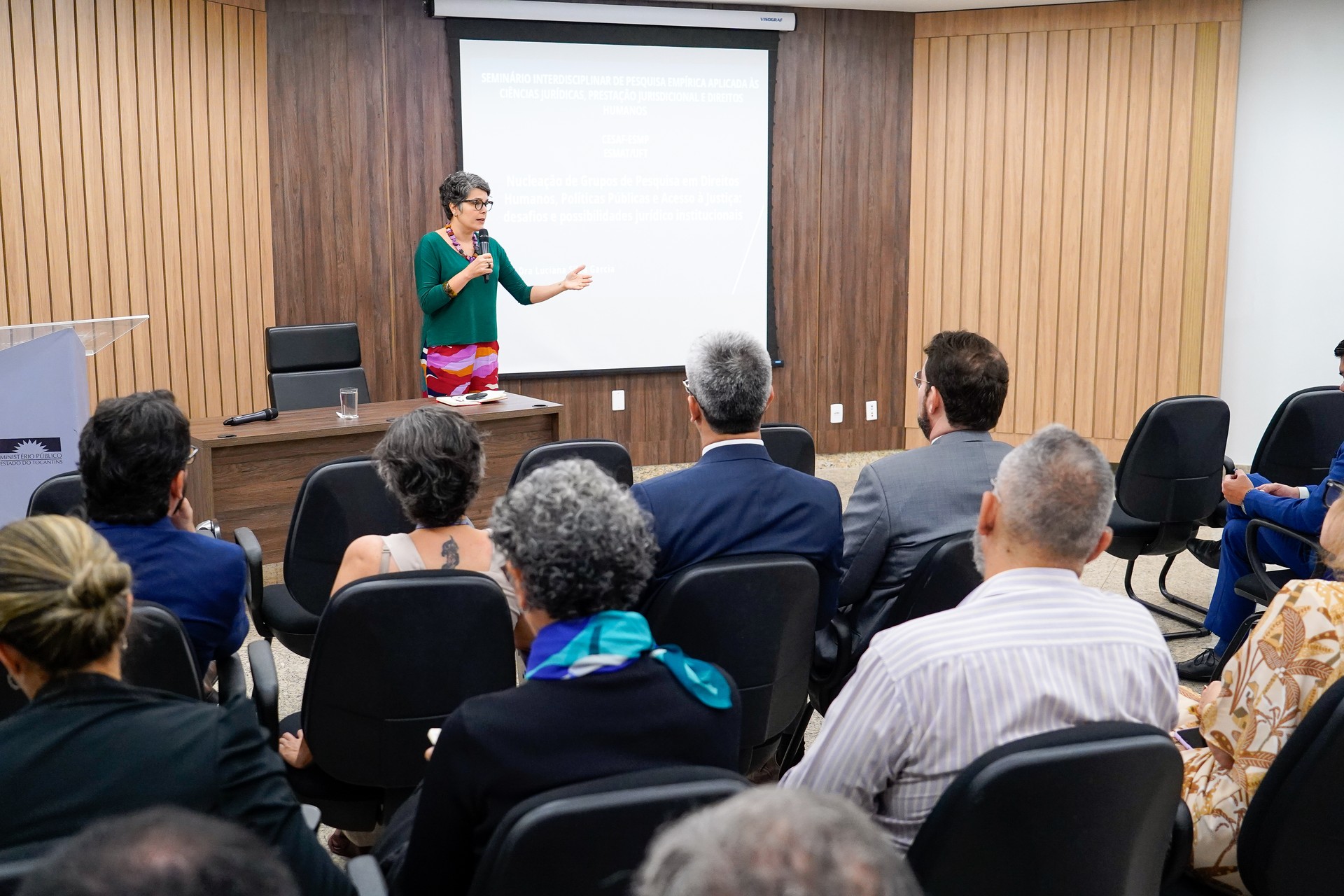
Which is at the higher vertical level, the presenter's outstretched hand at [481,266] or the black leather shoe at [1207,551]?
the presenter's outstretched hand at [481,266]

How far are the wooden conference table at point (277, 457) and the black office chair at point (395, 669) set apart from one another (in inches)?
88.7

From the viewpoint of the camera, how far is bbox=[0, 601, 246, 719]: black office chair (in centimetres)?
186

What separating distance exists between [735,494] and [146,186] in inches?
178

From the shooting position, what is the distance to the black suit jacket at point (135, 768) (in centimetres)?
123

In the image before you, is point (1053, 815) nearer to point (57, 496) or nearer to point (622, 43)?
point (57, 496)

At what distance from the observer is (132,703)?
1292mm

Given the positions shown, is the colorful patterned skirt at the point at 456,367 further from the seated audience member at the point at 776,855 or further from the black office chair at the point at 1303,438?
the seated audience member at the point at 776,855

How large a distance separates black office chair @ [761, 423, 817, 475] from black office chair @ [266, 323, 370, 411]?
2.49 m

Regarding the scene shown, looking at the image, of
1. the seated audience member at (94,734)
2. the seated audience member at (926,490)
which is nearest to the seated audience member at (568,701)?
the seated audience member at (94,734)

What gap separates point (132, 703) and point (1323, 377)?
6876mm

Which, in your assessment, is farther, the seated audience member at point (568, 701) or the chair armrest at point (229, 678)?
the chair armrest at point (229, 678)

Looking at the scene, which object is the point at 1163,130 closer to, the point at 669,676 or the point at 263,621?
the point at 263,621

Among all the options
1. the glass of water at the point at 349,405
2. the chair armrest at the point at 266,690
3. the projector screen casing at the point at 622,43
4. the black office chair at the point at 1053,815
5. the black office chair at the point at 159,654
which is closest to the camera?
the black office chair at the point at 1053,815

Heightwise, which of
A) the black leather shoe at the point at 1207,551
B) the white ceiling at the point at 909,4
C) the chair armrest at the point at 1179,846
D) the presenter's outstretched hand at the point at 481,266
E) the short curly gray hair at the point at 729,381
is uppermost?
the white ceiling at the point at 909,4
